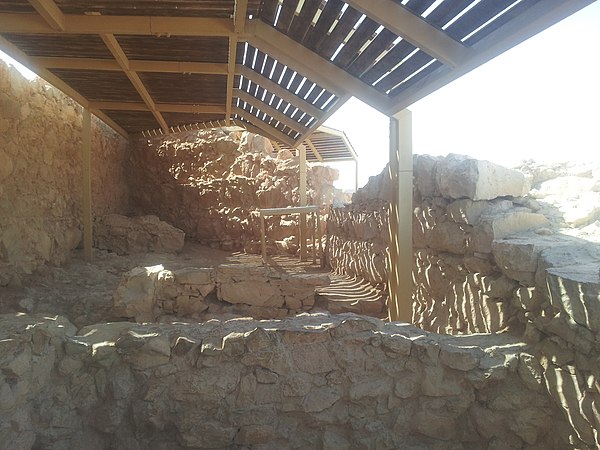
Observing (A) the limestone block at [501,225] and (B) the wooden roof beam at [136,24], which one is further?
(B) the wooden roof beam at [136,24]

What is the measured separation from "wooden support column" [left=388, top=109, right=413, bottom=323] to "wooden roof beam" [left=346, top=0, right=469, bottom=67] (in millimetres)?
1270

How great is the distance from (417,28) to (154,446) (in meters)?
3.43

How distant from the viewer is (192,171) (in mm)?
12445

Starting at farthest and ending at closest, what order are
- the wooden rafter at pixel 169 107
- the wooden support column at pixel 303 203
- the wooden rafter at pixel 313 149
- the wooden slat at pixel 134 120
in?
the wooden rafter at pixel 313 149 → the wooden support column at pixel 303 203 → the wooden slat at pixel 134 120 → the wooden rafter at pixel 169 107

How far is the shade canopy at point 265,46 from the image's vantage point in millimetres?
2887

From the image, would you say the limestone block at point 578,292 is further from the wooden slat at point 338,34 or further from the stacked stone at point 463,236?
the wooden slat at point 338,34

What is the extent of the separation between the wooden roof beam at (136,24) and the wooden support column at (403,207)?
2139 mm

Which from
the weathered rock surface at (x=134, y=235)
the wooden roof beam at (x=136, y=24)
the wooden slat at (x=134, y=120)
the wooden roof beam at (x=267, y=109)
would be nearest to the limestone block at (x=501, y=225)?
the wooden roof beam at (x=136, y=24)

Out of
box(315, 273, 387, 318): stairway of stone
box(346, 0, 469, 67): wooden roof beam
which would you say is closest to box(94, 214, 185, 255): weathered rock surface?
box(315, 273, 387, 318): stairway of stone

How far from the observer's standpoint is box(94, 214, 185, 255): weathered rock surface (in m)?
9.60

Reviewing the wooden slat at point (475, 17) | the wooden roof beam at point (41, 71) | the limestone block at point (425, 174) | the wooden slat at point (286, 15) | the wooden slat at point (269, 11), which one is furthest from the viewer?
the wooden roof beam at point (41, 71)

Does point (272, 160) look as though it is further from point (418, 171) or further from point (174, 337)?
point (174, 337)

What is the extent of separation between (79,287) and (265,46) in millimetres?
5210

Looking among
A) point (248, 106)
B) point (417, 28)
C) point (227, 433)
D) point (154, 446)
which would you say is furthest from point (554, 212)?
point (248, 106)
